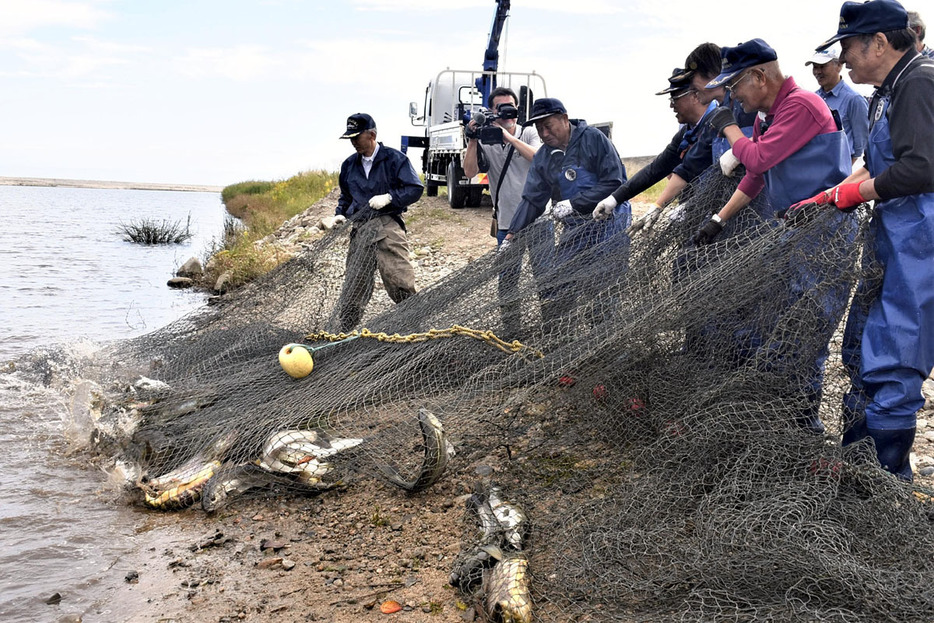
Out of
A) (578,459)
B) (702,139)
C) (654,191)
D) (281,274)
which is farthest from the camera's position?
(654,191)

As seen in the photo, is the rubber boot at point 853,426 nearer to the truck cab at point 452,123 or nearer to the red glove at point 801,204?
the red glove at point 801,204

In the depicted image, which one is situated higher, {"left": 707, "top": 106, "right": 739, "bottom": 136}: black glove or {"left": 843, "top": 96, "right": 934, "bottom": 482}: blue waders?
{"left": 707, "top": 106, "right": 739, "bottom": 136}: black glove

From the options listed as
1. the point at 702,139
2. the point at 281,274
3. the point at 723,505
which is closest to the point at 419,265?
the point at 281,274

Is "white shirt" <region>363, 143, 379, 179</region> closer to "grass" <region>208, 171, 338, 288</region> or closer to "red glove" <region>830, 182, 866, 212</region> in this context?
"red glove" <region>830, 182, 866, 212</region>

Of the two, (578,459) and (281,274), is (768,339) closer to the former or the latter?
(578,459)

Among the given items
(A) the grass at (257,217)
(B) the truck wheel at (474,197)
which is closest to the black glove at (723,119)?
(A) the grass at (257,217)

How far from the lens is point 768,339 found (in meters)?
2.84

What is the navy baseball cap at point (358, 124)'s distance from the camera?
550 centimetres

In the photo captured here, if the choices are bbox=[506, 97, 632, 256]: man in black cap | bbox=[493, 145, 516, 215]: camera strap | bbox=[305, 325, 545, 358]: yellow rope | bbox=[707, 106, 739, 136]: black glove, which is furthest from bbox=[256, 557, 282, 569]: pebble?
bbox=[493, 145, 516, 215]: camera strap

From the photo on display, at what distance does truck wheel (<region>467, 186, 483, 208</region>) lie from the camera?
14.7 m

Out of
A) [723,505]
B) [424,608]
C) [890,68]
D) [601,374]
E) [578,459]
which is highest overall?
[890,68]

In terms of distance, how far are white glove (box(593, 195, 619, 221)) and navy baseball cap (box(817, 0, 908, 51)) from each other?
158cm

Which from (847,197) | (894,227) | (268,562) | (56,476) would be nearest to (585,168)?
(847,197)

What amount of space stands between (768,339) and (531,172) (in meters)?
2.52
